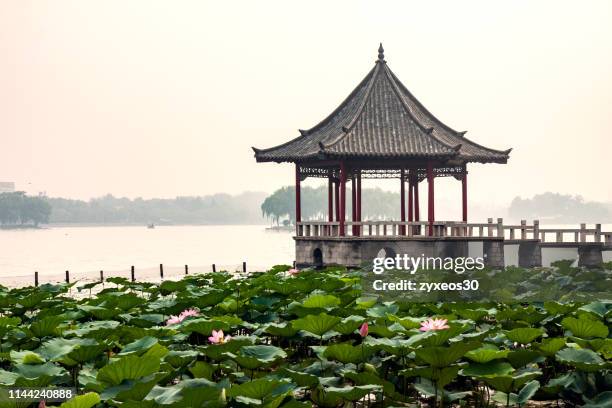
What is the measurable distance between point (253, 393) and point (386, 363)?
233cm

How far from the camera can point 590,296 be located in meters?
11.1

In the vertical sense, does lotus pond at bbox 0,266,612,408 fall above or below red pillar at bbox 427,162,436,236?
below

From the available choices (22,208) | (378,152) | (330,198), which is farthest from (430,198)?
(22,208)

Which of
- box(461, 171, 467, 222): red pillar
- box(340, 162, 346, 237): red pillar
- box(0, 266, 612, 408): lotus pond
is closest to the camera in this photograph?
box(0, 266, 612, 408): lotus pond

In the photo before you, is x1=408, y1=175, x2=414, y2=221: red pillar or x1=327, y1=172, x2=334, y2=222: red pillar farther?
x1=408, y1=175, x2=414, y2=221: red pillar

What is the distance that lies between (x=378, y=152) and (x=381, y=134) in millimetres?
1676

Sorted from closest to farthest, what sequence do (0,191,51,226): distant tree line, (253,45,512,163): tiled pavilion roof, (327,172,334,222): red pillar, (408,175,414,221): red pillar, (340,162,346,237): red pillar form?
(340,162,346,237): red pillar, (253,45,512,163): tiled pavilion roof, (327,172,334,222): red pillar, (408,175,414,221): red pillar, (0,191,51,226): distant tree line

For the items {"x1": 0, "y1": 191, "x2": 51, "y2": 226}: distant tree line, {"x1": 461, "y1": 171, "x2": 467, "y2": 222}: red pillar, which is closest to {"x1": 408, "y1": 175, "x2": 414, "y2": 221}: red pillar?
{"x1": 461, "y1": 171, "x2": 467, "y2": 222}: red pillar

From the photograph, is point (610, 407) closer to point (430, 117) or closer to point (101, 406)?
point (101, 406)

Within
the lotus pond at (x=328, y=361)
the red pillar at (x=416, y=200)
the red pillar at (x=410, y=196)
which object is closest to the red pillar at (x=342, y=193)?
the red pillar at (x=410, y=196)

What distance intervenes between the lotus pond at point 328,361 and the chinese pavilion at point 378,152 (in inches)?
695

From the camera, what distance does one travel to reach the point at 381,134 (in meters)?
27.9

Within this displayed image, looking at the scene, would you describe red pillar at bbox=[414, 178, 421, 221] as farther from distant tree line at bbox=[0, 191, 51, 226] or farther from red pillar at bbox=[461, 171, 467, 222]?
distant tree line at bbox=[0, 191, 51, 226]

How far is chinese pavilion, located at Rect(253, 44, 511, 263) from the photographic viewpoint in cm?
2659
